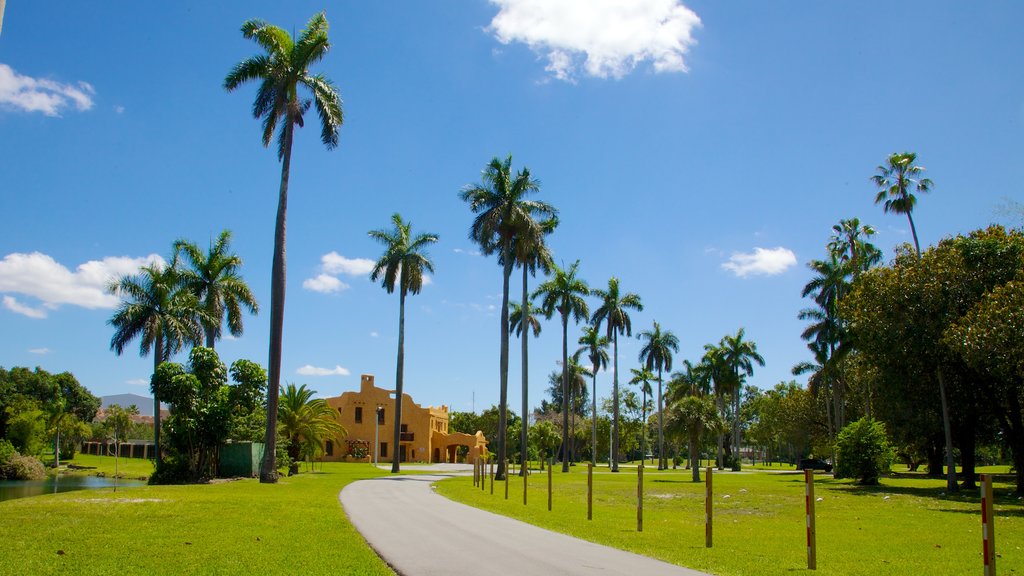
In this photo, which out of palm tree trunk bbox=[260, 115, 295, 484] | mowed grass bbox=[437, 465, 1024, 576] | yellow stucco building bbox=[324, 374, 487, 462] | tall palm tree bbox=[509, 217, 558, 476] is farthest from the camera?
yellow stucco building bbox=[324, 374, 487, 462]

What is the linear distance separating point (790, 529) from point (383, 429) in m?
70.4

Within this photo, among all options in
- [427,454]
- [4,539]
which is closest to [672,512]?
[4,539]

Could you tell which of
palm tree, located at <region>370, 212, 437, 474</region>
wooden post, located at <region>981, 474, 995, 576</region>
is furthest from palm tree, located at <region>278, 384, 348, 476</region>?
wooden post, located at <region>981, 474, 995, 576</region>

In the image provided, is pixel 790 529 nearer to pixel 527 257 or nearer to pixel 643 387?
pixel 527 257

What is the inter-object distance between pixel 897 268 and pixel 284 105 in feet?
93.3

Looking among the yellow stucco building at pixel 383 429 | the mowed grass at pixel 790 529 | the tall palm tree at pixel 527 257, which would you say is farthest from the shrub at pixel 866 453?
the yellow stucco building at pixel 383 429

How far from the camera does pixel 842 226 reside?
49156 millimetres

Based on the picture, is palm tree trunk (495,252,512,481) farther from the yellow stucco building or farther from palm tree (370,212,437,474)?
the yellow stucco building

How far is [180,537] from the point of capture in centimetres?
1294

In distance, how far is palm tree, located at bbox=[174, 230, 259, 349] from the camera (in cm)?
4247

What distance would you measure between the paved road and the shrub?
2644 centimetres

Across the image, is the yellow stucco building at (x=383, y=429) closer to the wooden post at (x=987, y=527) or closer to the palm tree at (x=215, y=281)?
the palm tree at (x=215, y=281)

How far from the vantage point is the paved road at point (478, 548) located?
10094 mm

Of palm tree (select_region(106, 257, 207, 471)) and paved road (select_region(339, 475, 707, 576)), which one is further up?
palm tree (select_region(106, 257, 207, 471))
